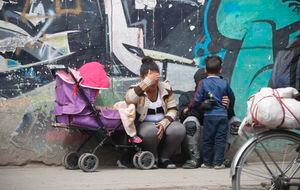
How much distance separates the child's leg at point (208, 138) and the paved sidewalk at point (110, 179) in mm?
169

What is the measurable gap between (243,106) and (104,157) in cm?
205

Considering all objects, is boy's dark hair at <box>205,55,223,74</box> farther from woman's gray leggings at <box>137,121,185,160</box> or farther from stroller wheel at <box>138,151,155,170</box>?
stroller wheel at <box>138,151,155,170</box>

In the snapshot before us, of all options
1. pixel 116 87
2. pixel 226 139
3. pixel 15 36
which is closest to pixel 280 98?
pixel 226 139

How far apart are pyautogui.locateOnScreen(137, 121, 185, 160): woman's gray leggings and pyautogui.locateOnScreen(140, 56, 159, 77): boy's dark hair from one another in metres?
0.65

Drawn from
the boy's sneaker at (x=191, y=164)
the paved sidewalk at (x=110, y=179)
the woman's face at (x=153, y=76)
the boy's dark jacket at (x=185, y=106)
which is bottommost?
the boy's sneaker at (x=191, y=164)

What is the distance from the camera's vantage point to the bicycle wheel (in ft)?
16.8

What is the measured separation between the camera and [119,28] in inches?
306

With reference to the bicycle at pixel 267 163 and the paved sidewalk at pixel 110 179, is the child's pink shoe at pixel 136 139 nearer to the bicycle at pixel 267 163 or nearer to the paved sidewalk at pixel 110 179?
the paved sidewalk at pixel 110 179

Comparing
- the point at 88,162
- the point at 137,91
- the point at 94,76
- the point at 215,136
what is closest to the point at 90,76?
the point at 94,76

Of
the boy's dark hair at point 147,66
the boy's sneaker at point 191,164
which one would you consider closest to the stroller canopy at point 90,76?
the boy's dark hair at point 147,66

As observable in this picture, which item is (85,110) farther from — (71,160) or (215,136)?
(215,136)

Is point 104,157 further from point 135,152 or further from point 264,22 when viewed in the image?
point 264,22

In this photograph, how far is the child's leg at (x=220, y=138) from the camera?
7.48 m

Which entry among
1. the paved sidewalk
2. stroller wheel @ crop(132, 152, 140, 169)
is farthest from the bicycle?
stroller wheel @ crop(132, 152, 140, 169)
